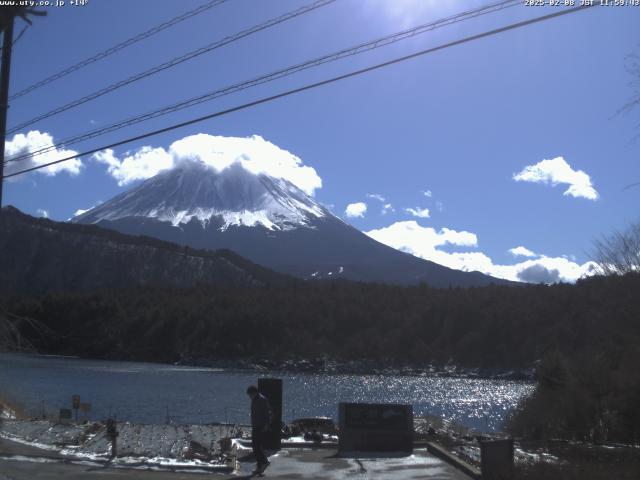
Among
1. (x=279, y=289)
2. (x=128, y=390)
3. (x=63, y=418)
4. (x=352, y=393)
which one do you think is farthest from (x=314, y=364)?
(x=63, y=418)

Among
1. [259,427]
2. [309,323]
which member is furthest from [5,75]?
[309,323]

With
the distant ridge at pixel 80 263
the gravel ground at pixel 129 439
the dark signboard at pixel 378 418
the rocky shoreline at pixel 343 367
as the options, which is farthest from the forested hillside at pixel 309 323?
the dark signboard at pixel 378 418

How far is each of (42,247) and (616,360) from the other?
597 ft

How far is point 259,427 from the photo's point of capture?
12719mm

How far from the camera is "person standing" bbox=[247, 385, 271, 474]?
1255cm

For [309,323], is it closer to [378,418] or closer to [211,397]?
[211,397]

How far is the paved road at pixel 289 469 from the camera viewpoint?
40.1 feet

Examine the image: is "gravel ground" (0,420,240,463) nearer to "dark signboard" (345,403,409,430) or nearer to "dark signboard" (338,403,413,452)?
"dark signboard" (338,403,413,452)

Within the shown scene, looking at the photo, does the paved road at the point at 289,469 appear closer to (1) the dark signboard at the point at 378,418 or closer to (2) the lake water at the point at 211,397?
(1) the dark signboard at the point at 378,418

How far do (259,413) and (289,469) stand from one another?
1046 millimetres

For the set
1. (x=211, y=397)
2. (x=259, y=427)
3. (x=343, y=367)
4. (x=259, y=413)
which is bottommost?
(x=211, y=397)

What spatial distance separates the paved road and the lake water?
21898mm

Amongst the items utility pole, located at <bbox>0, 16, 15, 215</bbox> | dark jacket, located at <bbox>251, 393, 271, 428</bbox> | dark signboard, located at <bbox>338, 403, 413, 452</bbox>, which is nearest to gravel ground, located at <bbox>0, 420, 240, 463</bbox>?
dark jacket, located at <bbox>251, 393, 271, 428</bbox>

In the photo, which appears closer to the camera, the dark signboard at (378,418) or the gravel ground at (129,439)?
the gravel ground at (129,439)
